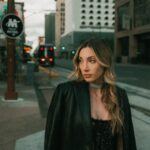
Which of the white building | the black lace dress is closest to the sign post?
the black lace dress

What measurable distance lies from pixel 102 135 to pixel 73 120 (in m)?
0.18

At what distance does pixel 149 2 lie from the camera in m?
65.2

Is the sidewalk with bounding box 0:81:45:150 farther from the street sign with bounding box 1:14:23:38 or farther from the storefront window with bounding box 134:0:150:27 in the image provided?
the storefront window with bounding box 134:0:150:27

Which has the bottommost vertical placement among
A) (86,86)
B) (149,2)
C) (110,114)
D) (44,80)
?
(44,80)

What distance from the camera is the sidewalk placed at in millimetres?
7566

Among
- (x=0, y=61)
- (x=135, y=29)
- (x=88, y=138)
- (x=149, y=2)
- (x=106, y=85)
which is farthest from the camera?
(x=135, y=29)

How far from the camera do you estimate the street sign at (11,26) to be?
1316cm

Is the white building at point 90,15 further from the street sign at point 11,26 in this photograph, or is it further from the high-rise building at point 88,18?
Result: the street sign at point 11,26

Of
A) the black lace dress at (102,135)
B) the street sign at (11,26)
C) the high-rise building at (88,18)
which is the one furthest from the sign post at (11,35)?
the high-rise building at (88,18)

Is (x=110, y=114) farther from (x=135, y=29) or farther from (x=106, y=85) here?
(x=135, y=29)

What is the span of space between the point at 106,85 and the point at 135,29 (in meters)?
70.3

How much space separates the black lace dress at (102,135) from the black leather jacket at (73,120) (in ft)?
0.18

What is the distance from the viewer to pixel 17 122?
31.6 ft

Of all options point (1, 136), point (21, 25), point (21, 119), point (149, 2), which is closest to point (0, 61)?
point (21, 25)
